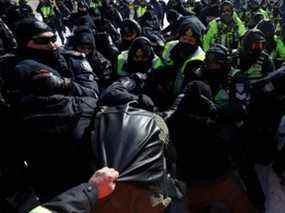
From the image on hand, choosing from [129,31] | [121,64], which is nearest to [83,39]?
[121,64]

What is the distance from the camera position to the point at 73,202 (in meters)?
1.72

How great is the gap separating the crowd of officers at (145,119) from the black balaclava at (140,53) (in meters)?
0.01

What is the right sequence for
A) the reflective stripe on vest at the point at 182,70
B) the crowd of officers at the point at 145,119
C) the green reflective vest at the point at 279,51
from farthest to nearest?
the green reflective vest at the point at 279,51, the reflective stripe on vest at the point at 182,70, the crowd of officers at the point at 145,119

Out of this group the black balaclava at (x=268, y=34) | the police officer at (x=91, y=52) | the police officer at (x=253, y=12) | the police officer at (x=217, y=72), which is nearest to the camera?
the police officer at (x=217, y=72)

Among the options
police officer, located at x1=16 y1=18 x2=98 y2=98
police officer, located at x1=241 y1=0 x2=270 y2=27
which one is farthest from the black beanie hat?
police officer, located at x1=241 y1=0 x2=270 y2=27

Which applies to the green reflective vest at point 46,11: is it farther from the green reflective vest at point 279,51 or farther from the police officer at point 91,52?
the green reflective vest at point 279,51

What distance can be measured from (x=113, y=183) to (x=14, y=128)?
2.54ft

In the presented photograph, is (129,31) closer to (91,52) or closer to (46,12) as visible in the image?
(91,52)

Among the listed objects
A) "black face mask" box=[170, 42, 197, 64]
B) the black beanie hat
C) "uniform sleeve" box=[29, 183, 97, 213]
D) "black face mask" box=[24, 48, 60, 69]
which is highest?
the black beanie hat

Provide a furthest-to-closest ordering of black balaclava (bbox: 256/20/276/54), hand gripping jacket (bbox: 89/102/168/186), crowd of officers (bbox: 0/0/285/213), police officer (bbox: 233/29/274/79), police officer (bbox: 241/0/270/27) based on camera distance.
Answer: police officer (bbox: 241/0/270/27) < black balaclava (bbox: 256/20/276/54) < police officer (bbox: 233/29/274/79) < crowd of officers (bbox: 0/0/285/213) < hand gripping jacket (bbox: 89/102/168/186)

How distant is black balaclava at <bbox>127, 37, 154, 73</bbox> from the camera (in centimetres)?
385

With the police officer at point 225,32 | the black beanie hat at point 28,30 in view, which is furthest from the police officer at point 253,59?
the police officer at point 225,32

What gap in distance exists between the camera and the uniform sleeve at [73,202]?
167 cm

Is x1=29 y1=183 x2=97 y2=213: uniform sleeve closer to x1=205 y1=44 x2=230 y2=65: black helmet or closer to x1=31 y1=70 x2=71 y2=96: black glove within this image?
x1=31 y1=70 x2=71 y2=96: black glove
